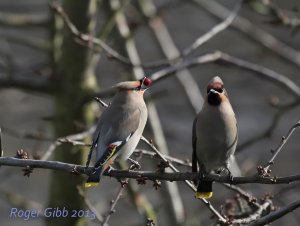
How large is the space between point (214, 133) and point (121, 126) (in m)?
0.47

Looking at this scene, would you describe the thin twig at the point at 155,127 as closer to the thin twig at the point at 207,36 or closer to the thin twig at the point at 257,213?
the thin twig at the point at 207,36

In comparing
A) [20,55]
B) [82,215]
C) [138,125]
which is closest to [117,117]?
[138,125]

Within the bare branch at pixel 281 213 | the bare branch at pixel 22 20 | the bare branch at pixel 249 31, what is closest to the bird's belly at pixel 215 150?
the bare branch at pixel 281 213

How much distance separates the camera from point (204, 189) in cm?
392

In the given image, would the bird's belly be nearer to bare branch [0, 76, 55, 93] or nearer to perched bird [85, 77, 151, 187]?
perched bird [85, 77, 151, 187]

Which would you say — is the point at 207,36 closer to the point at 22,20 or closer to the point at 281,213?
the point at 22,20

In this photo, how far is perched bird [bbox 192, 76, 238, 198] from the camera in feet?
12.7

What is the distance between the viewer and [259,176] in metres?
3.24

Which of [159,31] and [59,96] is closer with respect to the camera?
[59,96]

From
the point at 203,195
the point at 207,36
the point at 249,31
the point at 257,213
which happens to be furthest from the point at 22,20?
the point at 257,213

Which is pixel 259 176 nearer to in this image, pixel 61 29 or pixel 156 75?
pixel 156 75

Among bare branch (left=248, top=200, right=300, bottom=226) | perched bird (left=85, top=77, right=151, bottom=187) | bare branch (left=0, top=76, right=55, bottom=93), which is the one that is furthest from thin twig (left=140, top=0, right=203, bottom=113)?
bare branch (left=248, top=200, right=300, bottom=226)

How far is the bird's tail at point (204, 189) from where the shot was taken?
12.8ft

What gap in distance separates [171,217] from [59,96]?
1230mm
